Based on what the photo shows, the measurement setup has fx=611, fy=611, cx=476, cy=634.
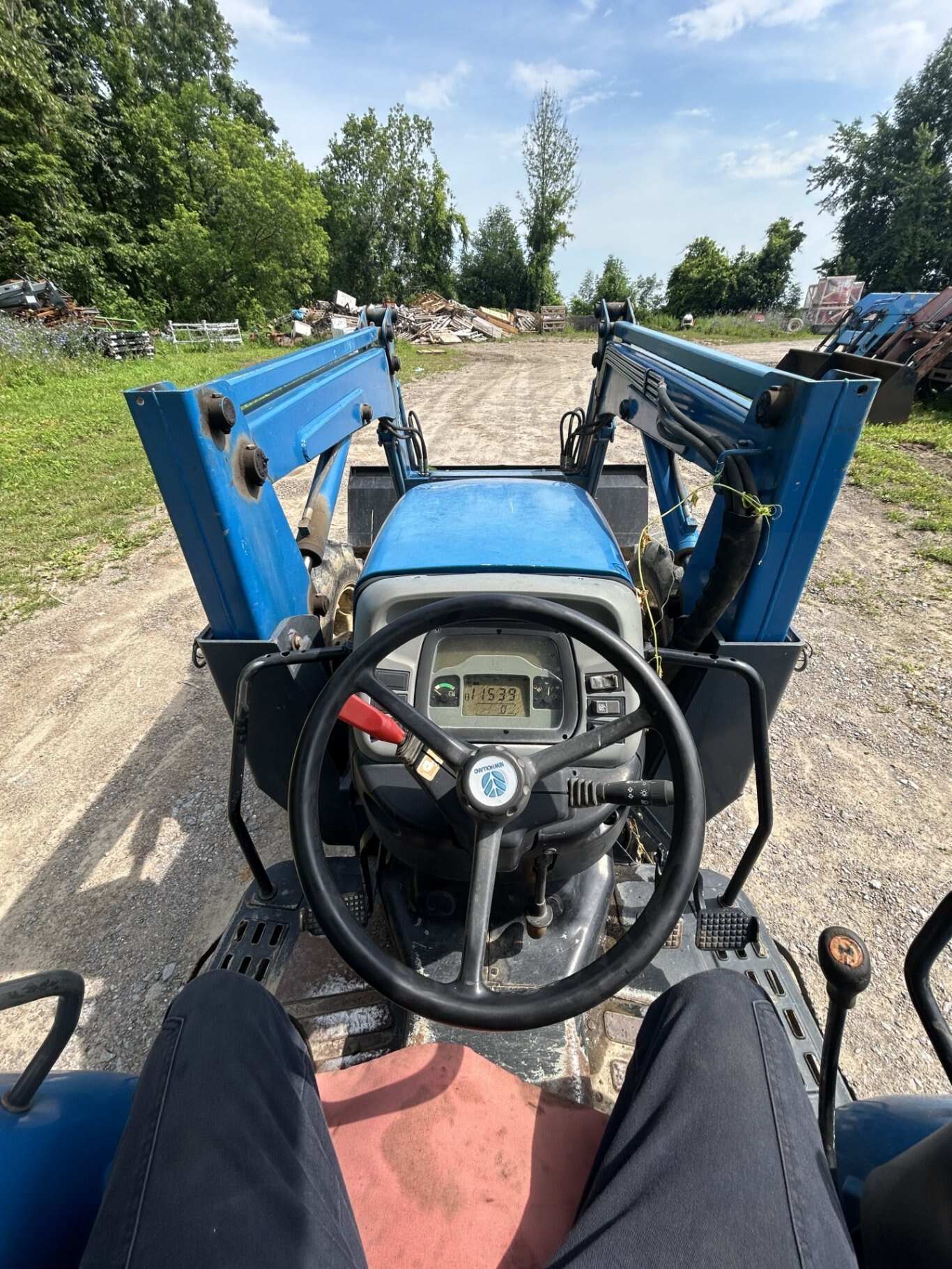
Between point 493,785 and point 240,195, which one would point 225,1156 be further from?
point 240,195

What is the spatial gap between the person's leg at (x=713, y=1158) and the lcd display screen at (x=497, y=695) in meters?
0.63

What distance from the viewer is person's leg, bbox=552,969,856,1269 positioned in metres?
0.83

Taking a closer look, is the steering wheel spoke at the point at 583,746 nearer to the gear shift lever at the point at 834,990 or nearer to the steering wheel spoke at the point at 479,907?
the steering wheel spoke at the point at 479,907

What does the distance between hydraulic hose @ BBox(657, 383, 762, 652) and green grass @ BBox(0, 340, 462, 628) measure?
14.8 ft

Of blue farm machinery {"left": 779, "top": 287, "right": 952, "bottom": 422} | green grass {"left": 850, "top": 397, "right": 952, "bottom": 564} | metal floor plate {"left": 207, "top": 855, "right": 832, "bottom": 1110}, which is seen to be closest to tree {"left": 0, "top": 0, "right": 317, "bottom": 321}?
blue farm machinery {"left": 779, "top": 287, "right": 952, "bottom": 422}

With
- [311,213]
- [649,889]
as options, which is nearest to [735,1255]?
[649,889]

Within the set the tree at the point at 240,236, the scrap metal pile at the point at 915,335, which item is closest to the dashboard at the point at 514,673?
the scrap metal pile at the point at 915,335

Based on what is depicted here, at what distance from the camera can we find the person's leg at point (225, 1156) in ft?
2.68

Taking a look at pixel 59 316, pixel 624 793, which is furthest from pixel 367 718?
pixel 59 316

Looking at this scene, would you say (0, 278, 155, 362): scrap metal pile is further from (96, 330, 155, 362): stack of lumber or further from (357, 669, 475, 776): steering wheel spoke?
(357, 669, 475, 776): steering wheel spoke

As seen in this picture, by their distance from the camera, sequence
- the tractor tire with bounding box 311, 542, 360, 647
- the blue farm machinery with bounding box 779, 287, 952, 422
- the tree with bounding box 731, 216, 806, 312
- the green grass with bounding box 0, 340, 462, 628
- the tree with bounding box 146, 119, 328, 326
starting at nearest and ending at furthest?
the tractor tire with bounding box 311, 542, 360, 647 < the green grass with bounding box 0, 340, 462, 628 < the blue farm machinery with bounding box 779, 287, 952, 422 < the tree with bounding box 146, 119, 328, 326 < the tree with bounding box 731, 216, 806, 312

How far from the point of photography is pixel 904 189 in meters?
23.4

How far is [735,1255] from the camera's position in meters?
0.81

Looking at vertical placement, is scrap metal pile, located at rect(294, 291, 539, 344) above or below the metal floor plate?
below
